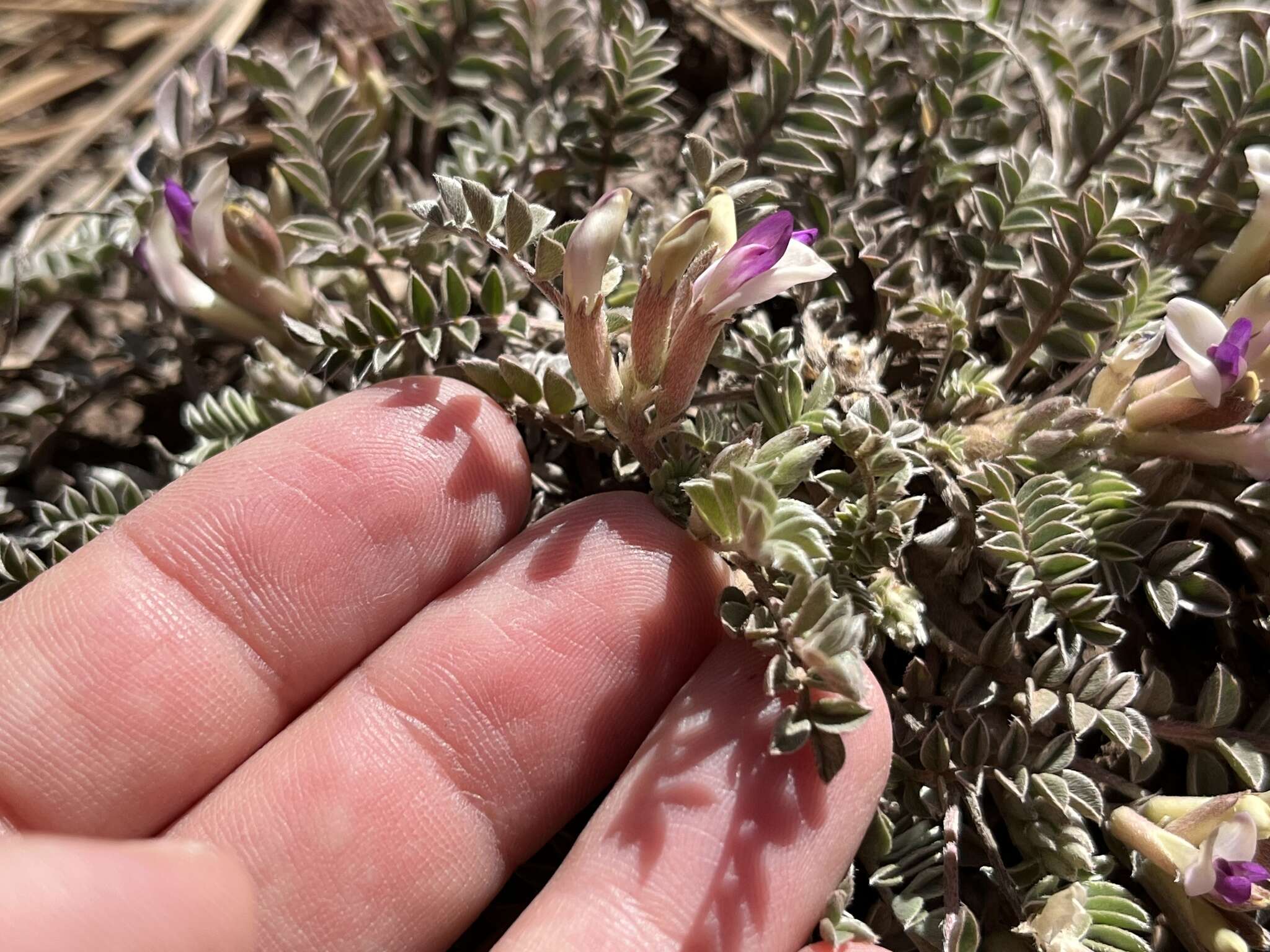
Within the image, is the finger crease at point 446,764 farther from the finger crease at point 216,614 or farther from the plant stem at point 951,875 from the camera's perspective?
the plant stem at point 951,875

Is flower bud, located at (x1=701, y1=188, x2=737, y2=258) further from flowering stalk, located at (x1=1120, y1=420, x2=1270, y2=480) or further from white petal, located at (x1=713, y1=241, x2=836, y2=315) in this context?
flowering stalk, located at (x1=1120, y1=420, x2=1270, y2=480)

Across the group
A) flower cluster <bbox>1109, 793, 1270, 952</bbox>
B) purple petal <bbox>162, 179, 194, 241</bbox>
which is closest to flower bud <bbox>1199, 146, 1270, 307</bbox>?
flower cluster <bbox>1109, 793, 1270, 952</bbox>

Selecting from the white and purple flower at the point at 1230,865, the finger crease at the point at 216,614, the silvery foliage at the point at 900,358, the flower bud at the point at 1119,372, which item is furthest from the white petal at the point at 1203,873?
the finger crease at the point at 216,614

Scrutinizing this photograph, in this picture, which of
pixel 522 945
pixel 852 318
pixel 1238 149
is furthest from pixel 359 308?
pixel 1238 149

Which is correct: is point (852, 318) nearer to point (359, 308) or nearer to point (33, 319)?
point (359, 308)

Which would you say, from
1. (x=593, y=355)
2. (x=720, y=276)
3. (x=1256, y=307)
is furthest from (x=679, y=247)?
(x=1256, y=307)

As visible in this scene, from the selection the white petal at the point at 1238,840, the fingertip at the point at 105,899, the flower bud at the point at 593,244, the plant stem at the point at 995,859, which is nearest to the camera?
the fingertip at the point at 105,899

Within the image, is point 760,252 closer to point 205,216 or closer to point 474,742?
point 474,742
